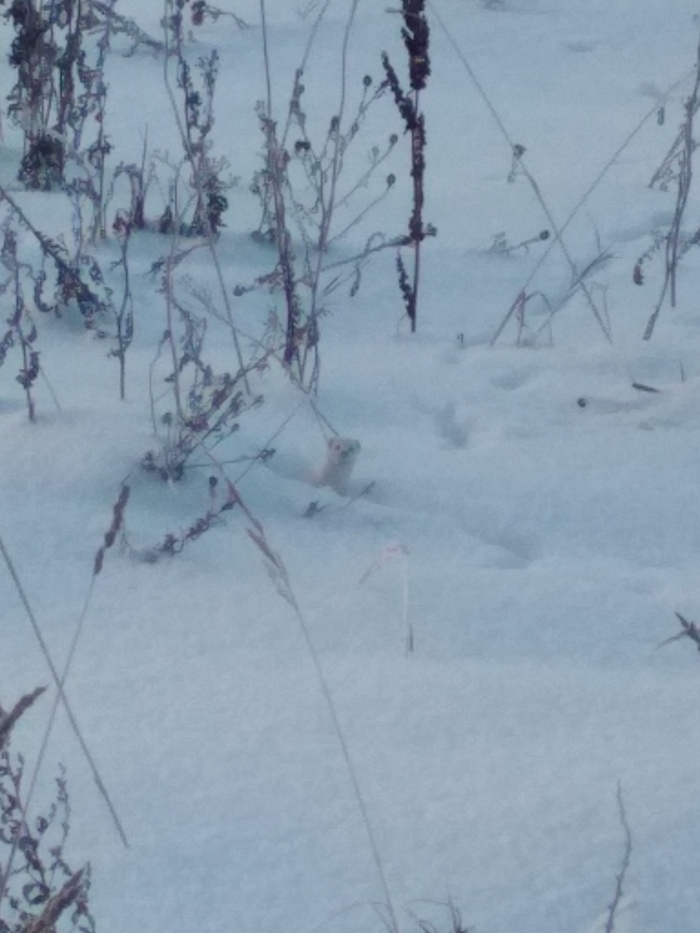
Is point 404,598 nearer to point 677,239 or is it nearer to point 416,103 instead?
point 416,103

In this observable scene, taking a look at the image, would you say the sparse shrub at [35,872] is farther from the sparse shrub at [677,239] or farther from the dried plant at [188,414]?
the sparse shrub at [677,239]

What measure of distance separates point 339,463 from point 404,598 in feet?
1.37

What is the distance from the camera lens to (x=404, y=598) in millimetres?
1672

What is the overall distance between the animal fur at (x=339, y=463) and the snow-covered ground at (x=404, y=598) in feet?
0.09

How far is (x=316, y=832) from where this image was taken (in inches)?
50.7

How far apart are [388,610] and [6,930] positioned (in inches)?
30.7

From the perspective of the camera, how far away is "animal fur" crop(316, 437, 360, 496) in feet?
6.65

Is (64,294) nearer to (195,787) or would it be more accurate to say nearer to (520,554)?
(520,554)

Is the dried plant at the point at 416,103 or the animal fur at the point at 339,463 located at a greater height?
the dried plant at the point at 416,103

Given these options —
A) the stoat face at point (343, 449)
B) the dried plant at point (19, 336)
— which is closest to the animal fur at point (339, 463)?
the stoat face at point (343, 449)

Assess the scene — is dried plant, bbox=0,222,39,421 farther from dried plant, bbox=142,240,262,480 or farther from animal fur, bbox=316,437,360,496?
animal fur, bbox=316,437,360,496

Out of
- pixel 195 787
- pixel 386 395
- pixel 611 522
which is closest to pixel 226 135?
pixel 386 395

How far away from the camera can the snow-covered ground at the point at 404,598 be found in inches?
49.1

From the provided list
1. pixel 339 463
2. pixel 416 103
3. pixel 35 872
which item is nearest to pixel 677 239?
pixel 416 103
